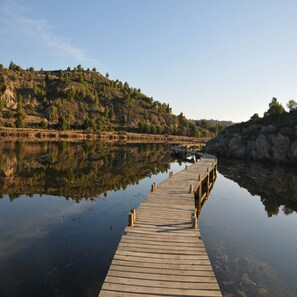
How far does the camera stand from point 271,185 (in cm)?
3731

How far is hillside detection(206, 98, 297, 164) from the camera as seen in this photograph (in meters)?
57.7

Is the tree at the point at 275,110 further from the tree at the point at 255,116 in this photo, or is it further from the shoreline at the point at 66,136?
the shoreline at the point at 66,136

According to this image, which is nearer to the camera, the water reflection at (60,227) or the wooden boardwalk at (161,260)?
the wooden boardwalk at (161,260)

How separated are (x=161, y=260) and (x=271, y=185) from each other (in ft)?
98.9

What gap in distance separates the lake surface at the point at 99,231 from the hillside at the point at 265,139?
21710 mm

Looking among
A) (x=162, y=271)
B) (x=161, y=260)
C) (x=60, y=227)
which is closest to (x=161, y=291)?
(x=162, y=271)

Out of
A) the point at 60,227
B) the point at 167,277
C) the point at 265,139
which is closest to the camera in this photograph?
the point at 167,277

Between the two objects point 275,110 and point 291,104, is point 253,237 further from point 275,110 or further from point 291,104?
point 291,104

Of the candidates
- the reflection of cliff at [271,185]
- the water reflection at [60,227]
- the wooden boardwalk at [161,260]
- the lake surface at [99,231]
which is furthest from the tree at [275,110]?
the wooden boardwalk at [161,260]

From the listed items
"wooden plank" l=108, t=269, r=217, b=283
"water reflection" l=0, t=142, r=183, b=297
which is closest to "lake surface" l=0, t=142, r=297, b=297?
"water reflection" l=0, t=142, r=183, b=297

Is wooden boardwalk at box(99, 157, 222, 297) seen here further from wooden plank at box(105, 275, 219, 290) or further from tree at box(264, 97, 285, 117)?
tree at box(264, 97, 285, 117)

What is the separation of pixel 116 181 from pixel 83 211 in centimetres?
1244

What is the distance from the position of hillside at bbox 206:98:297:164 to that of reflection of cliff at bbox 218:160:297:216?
9.09 m

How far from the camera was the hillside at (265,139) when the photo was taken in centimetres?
5772
